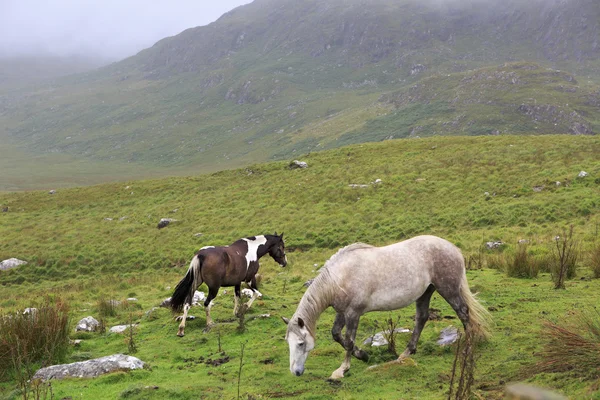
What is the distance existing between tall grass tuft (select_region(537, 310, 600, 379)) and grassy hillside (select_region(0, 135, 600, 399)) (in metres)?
0.19

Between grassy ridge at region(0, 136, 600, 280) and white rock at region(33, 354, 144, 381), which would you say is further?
grassy ridge at region(0, 136, 600, 280)

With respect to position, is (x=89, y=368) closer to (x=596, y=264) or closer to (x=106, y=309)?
(x=106, y=309)

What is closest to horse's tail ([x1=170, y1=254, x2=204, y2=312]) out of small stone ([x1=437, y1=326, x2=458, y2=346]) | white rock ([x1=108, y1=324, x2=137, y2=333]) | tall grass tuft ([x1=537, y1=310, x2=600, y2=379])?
white rock ([x1=108, y1=324, x2=137, y2=333])

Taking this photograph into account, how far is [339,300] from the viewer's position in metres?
7.99

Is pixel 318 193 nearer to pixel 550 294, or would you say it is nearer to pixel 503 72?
pixel 550 294

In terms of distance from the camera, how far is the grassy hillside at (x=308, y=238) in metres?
7.87

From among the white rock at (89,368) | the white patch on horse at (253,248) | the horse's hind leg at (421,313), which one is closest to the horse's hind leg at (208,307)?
the white patch on horse at (253,248)

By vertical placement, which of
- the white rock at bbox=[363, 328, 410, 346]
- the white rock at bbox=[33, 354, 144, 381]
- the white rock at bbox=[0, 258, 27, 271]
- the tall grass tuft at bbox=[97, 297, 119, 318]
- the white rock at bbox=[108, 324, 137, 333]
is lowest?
the white rock at bbox=[0, 258, 27, 271]

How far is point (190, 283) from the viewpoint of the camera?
11.9 metres

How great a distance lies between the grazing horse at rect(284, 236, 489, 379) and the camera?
25.9 ft

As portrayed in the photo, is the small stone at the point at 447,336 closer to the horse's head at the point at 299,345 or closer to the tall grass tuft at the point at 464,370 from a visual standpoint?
the tall grass tuft at the point at 464,370

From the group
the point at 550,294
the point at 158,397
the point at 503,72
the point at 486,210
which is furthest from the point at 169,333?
the point at 503,72

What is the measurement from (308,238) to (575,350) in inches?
890

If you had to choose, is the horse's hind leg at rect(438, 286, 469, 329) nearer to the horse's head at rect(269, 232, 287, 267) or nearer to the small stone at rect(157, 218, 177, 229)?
the horse's head at rect(269, 232, 287, 267)
